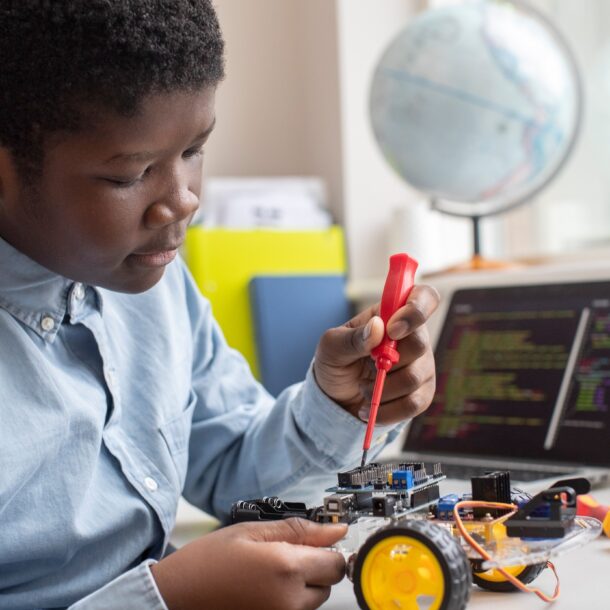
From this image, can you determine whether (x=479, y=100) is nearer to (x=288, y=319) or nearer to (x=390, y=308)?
(x=288, y=319)

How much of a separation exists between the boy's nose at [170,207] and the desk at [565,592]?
0.90 ft

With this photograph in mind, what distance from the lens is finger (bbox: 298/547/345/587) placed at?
0.57m

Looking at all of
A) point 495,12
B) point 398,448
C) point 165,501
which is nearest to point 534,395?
point 398,448

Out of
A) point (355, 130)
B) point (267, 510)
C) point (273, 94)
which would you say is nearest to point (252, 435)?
point (267, 510)

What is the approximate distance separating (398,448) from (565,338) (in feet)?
0.94

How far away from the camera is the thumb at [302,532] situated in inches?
23.1

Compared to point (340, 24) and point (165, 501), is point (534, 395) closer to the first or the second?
point (165, 501)

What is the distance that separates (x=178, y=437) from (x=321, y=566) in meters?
0.33

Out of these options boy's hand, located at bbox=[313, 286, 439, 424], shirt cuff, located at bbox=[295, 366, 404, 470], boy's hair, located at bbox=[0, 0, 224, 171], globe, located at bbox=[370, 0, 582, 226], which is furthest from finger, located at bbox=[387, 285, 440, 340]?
globe, located at bbox=[370, 0, 582, 226]

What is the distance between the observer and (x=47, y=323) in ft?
2.45

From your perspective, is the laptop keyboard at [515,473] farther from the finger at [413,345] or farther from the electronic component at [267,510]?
the electronic component at [267,510]

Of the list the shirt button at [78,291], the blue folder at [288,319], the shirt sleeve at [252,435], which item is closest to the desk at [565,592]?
the shirt sleeve at [252,435]

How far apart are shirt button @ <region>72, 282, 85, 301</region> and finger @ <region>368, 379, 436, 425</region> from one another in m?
0.26

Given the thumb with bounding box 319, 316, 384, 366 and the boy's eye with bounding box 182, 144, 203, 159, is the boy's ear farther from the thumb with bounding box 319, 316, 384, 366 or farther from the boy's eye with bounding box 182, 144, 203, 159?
the thumb with bounding box 319, 316, 384, 366
